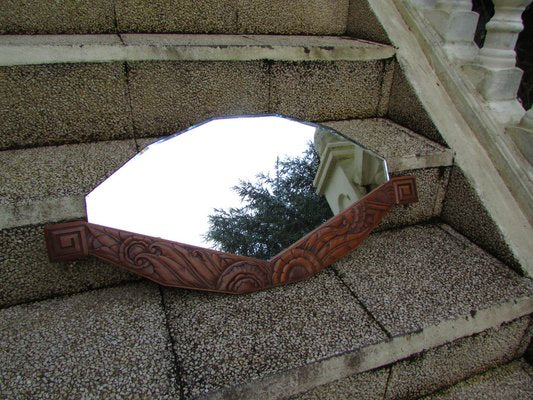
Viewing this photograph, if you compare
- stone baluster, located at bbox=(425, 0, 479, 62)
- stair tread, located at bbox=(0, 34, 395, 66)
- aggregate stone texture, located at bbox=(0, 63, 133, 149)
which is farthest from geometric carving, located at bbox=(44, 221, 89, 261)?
stone baluster, located at bbox=(425, 0, 479, 62)

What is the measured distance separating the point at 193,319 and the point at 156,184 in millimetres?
372

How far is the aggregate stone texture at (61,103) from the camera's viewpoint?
1.20m

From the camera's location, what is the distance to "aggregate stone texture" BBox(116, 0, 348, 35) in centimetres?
153

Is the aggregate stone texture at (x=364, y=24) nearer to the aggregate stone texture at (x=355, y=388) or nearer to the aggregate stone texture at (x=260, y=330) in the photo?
the aggregate stone texture at (x=260, y=330)

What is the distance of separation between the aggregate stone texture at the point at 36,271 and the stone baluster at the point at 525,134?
1369 millimetres

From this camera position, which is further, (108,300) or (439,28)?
(439,28)

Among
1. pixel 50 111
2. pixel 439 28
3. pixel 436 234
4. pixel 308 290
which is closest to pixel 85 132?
pixel 50 111

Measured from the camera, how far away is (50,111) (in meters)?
1.25

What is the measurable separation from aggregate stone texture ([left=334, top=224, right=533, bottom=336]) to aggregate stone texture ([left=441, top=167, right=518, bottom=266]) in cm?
3

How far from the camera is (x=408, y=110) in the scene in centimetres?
157

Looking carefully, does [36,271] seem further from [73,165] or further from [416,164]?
[416,164]

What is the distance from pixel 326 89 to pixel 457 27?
23.8 inches

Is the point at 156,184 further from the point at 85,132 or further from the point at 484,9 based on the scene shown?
the point at 484,9

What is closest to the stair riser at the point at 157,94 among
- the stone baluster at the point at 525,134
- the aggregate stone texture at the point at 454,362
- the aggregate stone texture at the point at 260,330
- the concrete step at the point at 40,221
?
the concrete step at the point at 40,221
